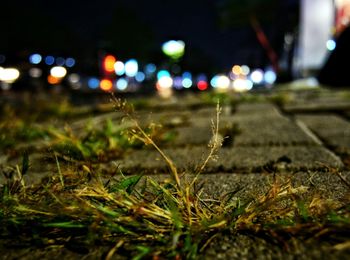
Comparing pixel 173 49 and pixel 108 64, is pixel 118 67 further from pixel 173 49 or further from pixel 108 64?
pixel 173 49

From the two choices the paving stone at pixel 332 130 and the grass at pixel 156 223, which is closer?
the grass at pixel 156 223

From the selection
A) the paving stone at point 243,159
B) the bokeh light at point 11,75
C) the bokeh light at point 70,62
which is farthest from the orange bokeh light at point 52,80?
the paving stone at point 243,159

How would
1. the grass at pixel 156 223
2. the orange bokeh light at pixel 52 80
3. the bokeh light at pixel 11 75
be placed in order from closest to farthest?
the grass at pixel 156 223 < the bokeh light at pixel 11 75 < the orange bokeh light at pixel 52 80

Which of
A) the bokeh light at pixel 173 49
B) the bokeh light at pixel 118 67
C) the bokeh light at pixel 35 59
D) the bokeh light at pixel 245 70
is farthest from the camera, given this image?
the bokeh light at pixel 245 70

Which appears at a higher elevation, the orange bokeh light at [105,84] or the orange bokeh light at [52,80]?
the orange bokeh light at [52,80]

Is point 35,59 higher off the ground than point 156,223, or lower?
higher

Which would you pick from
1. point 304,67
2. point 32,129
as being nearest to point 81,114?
point 32,129

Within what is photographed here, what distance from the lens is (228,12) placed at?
2608cm

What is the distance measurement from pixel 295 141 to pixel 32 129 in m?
1.69

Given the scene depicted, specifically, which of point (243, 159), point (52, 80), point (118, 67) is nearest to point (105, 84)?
point (118, 67)

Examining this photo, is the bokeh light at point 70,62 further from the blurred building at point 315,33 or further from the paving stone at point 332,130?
the paving stone at point 332,130

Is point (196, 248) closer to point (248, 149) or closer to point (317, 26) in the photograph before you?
point (248, 149)

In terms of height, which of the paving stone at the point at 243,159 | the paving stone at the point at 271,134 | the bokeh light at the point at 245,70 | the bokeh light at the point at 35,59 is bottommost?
the paving stone at the point at 243,159

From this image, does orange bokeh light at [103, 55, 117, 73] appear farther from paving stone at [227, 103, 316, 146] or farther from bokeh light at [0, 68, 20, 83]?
paving stone at [227, 103, 316, 146]
